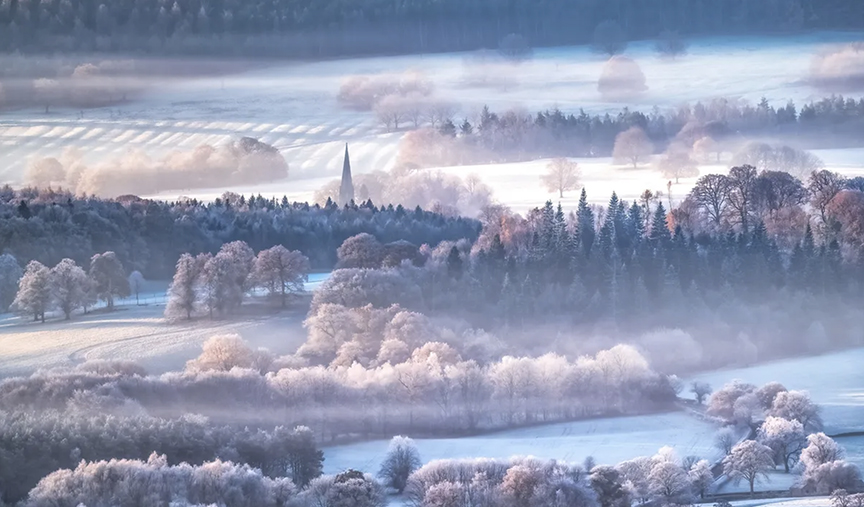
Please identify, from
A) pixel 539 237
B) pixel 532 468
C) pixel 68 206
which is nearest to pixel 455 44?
pixel 539 237

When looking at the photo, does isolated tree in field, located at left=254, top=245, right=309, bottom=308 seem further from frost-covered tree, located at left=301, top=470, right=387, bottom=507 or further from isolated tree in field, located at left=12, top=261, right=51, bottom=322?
frost-covered tree, located at left=301, top=470, right=387, bottom=507

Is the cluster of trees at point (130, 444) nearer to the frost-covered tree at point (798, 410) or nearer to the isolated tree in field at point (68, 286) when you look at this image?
the isolated tree in field at point (68, 286)

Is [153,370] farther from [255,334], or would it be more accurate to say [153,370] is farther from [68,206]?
[68,206]

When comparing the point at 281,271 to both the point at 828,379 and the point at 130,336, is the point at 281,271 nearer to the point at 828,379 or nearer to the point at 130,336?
the point at 130,336

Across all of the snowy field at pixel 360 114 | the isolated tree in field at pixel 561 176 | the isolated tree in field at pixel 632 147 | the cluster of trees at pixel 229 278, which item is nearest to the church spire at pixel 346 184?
the snowy field at pixel 360 114

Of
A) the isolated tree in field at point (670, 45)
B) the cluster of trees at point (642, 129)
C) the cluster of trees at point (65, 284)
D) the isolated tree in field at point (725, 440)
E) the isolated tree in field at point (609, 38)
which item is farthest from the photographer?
the isolated tree in field at point (670, 45)

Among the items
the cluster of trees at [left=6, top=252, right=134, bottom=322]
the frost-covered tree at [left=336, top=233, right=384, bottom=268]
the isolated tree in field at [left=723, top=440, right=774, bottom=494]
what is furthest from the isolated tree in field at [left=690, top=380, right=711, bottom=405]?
the cluster of trees at [left=6, top=252, right=134, bottom=322]

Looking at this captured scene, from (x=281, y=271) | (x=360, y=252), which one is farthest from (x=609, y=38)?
(x=281, y=271)
